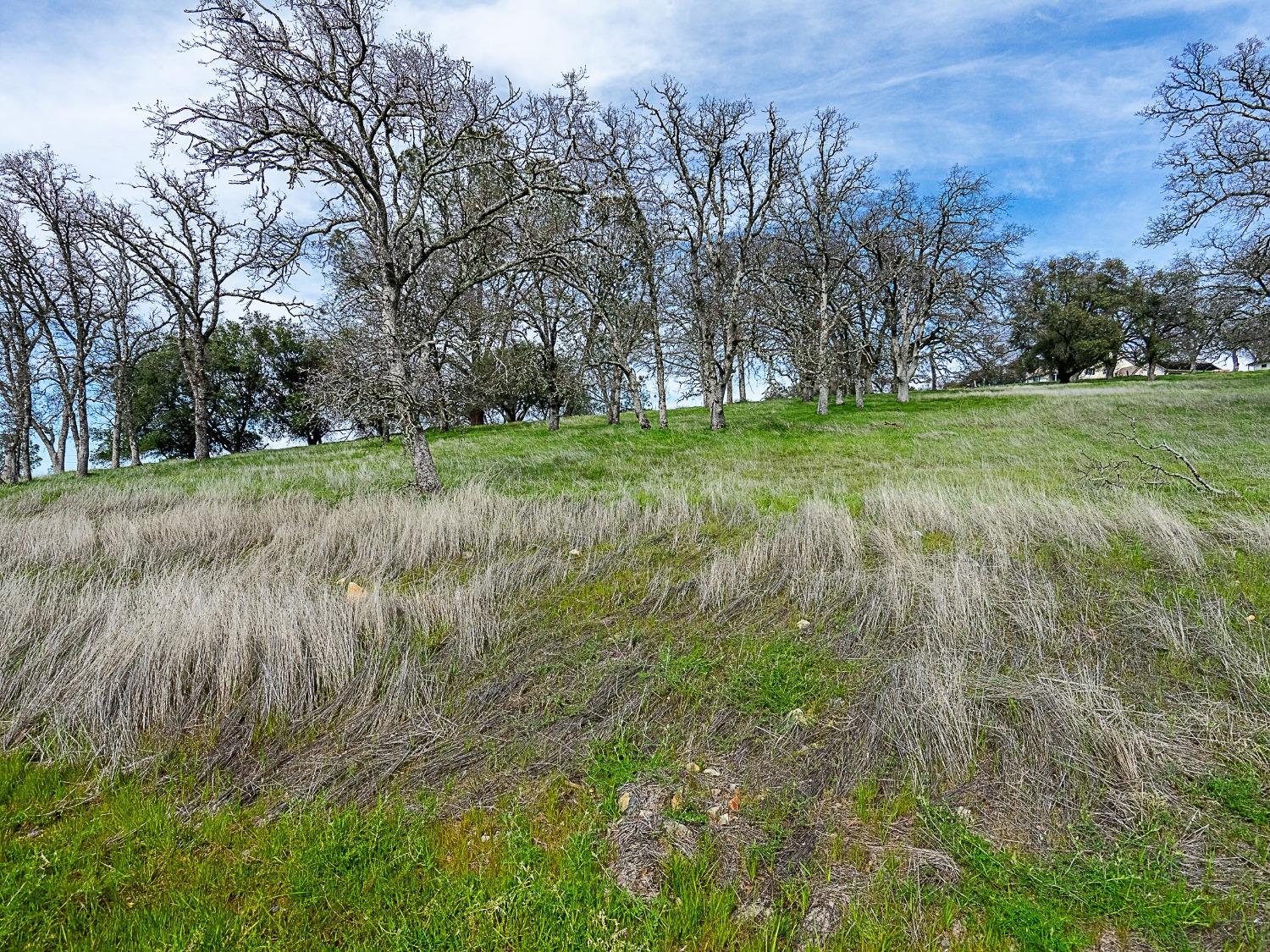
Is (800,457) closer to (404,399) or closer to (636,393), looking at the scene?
(636,393)

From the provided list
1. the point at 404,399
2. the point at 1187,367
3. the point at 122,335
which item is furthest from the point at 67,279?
the point at 1187,367

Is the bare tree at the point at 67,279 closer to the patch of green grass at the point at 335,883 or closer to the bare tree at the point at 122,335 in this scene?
the bare tree at the point at 122,335

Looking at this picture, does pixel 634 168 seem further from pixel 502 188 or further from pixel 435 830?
pixel 435 830

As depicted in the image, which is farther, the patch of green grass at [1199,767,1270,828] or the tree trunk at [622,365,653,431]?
the tree trunk at [622,365,653,431]

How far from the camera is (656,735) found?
3.14 metres

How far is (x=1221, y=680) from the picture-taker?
3.39m

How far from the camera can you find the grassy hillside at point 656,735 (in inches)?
81.0

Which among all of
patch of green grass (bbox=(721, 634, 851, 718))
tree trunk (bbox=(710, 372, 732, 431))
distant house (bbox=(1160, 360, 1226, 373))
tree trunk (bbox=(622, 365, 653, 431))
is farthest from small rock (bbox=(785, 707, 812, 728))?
distant house (bbox=(1160, 360, 1226, 373))

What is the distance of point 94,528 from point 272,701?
26.0 ft

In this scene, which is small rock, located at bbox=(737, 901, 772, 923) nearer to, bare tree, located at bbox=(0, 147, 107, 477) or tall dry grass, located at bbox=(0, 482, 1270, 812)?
tall dry grass, located at bbox=(0, 482, 1270, 812)

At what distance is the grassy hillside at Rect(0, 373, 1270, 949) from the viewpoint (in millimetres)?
2057

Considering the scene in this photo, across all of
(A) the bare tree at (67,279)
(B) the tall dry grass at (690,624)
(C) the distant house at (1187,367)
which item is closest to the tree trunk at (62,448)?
(A) the bare tree at (67,279)

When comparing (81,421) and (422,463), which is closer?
(422,463)

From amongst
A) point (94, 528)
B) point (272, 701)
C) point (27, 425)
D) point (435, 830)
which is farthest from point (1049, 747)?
point (27, 425)
